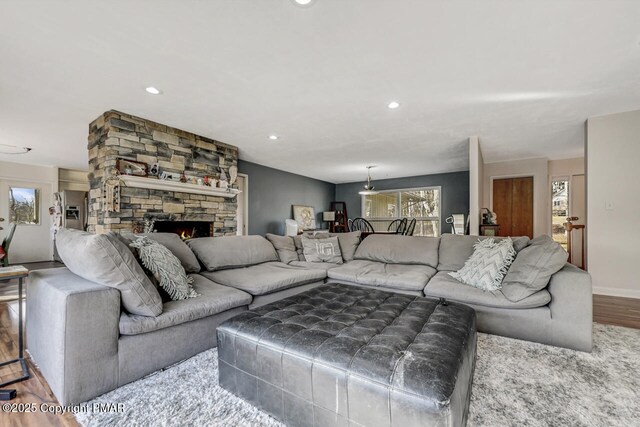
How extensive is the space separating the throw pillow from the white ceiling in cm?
168

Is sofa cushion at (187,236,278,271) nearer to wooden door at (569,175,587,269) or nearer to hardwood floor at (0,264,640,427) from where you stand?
hardwood floor at (0,264,640,427)

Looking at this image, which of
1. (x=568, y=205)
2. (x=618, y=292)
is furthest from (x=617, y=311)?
(x=568, y=205)

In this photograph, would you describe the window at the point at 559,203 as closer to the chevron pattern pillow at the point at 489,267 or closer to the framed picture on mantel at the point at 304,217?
the chevron pattern pillow at the point at 489,267

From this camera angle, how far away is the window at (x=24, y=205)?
635cm

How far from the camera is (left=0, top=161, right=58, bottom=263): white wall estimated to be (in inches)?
249

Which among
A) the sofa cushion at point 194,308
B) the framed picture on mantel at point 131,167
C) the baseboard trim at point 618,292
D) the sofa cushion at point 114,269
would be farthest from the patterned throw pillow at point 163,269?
the baseboard trim at point 618,292

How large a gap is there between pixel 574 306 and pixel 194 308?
2.77m

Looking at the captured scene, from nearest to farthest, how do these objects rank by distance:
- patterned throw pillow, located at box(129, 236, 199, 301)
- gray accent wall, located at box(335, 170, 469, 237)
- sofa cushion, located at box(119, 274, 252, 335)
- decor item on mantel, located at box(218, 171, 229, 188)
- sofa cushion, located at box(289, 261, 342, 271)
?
1. sofa cushion, located at box(119, 274, 252, 335)
2. patterned throw pillow, located at box(129, 236, 199, 301)
3. sofa cushion, located at box(289, 261, 342, 271)
4. decor item on mantel, located at box(218, 171, 229, 188)
5. gray accent wall, located at box(335, 170, 469, 237)

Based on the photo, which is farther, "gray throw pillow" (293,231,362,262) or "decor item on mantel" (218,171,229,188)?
"decor item on mantel" (218,171,229,188)

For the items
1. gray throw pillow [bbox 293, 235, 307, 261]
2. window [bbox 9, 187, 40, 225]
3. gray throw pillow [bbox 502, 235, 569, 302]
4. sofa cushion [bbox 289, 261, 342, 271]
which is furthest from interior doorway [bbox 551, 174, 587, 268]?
window [bbox 9, 187, 40, 225]

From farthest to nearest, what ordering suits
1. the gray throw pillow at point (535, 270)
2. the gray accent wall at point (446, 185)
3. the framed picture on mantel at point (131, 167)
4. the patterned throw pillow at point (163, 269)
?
the gray accent wall at point (446, 185)
the framed picture on mantel at point (131, 167)
the gray throw pillow at point (535, 270)
the patterned throw pillow at point (163, 269)

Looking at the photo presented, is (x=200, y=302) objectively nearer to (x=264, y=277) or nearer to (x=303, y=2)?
(x=264, y=277)

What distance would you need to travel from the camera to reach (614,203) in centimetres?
359

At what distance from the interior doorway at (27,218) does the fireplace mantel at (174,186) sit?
537cm
